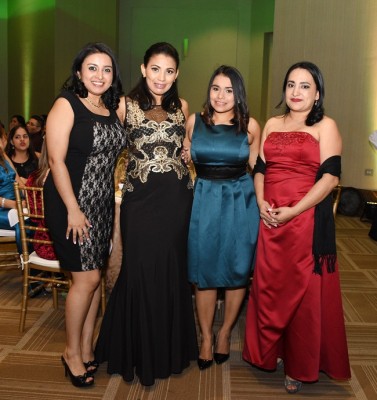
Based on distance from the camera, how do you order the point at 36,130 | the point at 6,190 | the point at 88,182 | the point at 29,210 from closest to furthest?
the point at 88,182, the point at 29,210, the point at 6,190, the point at 36,130

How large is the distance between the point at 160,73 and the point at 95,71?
0.32 meters

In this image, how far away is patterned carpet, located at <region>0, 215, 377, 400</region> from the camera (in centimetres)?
257

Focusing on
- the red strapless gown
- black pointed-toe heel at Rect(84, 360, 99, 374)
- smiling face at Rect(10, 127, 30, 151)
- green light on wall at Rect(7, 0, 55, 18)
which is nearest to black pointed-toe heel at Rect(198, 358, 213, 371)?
the red strapless gown

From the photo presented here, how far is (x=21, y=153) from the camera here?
5086mm

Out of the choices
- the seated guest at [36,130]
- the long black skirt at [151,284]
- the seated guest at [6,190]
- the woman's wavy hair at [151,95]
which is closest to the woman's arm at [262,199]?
the long black skirt at [151,284]

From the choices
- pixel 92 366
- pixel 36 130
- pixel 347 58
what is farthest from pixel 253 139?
pixel 347 58

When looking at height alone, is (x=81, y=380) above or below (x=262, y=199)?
below

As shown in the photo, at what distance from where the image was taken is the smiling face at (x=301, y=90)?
247cm

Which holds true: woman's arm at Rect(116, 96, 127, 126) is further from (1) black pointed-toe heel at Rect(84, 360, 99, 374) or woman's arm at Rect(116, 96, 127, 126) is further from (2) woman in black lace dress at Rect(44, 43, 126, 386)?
(1) black pointed-toe heel at Rect(84, 360, 99, 374)

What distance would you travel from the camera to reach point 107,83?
2402mm

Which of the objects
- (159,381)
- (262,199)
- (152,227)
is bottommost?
(159,381)

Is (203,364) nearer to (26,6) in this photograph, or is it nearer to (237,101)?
(237,101)

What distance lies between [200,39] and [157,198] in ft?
31.7

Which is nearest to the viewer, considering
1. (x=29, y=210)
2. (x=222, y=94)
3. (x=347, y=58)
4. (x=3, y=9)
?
(x=222, y=94)
